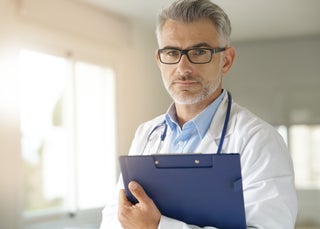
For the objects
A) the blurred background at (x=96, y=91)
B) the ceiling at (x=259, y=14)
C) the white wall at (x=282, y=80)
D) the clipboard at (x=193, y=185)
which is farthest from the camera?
the white wall at (x=282, y=80)

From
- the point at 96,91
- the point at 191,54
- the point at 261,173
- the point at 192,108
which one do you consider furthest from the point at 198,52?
the point at 96,91

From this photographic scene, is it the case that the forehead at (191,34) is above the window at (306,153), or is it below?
above

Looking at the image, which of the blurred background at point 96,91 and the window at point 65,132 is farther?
the window at point 65,132

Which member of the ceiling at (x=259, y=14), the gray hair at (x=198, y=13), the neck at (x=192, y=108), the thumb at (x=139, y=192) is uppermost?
the ceiling at (x=259, y=14)

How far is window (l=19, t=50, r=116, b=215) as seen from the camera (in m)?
3.42

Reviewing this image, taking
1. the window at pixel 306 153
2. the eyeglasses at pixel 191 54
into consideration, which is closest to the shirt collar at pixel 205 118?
the eyeglasses at pixel 191 54

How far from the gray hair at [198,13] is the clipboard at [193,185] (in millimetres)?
349

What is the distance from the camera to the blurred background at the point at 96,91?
324cm

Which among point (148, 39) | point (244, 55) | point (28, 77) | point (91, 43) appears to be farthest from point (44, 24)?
point (244, 55)

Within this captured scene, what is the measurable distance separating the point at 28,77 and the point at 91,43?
0.80m

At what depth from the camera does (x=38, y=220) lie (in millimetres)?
3404

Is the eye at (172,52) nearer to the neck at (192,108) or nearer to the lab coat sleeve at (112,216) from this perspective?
the neck at (192,108)

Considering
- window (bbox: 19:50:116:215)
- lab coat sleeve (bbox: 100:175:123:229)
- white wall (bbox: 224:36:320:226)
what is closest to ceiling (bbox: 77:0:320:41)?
white wall (bbox: 224:36:320:226)

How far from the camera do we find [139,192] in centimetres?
103
